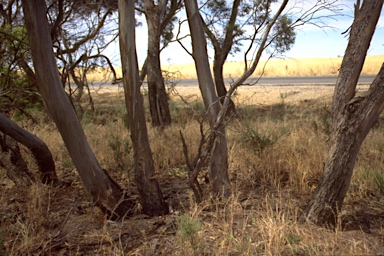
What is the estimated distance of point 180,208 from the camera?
524 cm

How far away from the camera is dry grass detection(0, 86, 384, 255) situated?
3.64m

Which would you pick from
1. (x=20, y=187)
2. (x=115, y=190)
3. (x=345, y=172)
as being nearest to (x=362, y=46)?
(x=345, y=172)

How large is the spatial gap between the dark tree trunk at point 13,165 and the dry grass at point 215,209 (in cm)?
15

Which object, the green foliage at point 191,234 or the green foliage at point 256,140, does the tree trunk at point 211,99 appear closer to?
the green foliage at point 256,140

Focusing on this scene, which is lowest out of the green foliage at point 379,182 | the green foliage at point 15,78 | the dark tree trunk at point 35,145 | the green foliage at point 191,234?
the green foliage at point 379,182

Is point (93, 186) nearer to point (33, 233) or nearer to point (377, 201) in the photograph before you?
point (33, 233)

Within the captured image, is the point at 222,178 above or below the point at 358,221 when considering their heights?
above

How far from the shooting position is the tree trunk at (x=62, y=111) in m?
4.38

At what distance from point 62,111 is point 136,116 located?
77cm

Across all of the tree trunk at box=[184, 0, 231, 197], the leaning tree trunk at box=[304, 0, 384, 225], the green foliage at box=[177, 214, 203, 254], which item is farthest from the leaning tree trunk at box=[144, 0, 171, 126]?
the green foliage at box=[177, 214, 203, 254]

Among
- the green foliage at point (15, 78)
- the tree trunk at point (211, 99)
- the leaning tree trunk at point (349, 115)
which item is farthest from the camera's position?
the green foliage at point (15, 78)

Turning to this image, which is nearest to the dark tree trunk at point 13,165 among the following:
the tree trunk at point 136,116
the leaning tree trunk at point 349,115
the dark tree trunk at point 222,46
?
the tree trunk at point 136,116

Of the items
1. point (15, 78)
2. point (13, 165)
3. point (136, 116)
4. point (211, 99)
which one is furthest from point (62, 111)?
point (15, 78)

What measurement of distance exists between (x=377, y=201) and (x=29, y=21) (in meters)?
4.38
